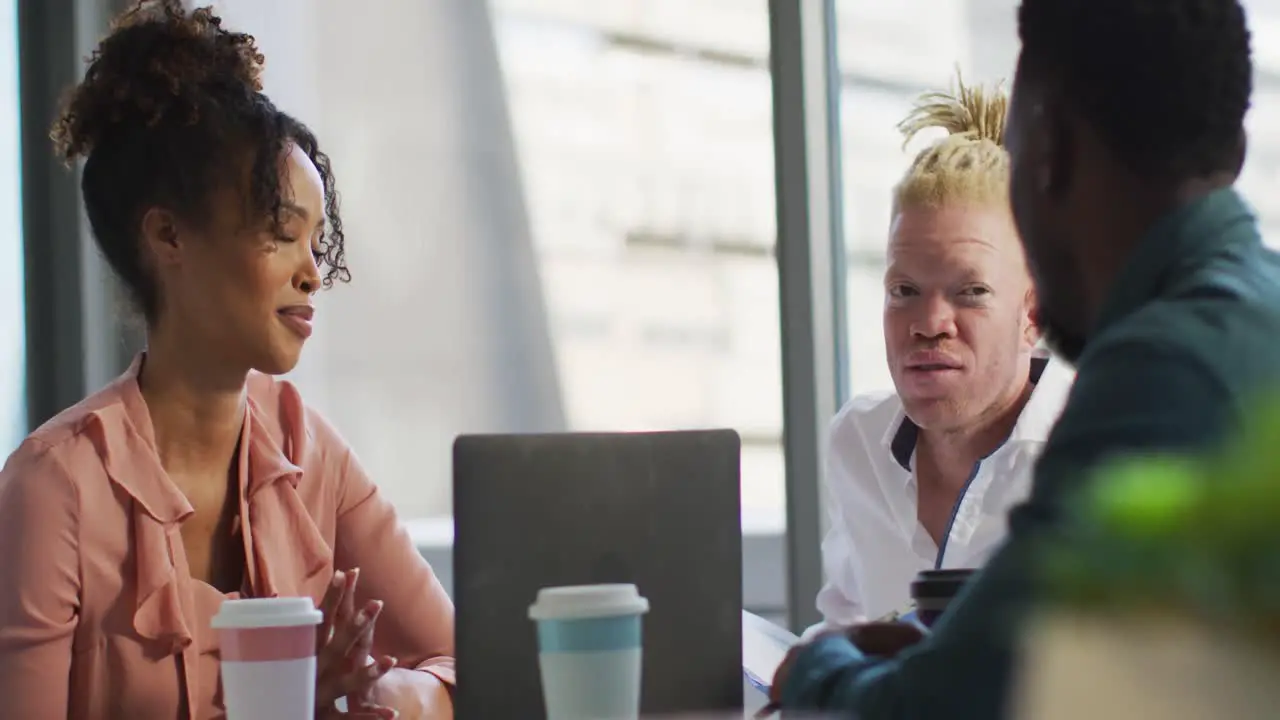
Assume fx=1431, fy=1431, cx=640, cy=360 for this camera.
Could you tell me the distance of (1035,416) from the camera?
213cm

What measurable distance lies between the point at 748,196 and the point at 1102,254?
6.96 ft

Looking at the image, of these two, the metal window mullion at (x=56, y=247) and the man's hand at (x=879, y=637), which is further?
the metal window mullion at (x=56, y=247)

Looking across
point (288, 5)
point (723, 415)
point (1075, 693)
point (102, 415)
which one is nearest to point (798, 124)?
point (723, 415)

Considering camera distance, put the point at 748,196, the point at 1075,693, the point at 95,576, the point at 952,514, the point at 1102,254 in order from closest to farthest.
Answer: the point at 1075,693, the point at 1102,254, the point at 95,576, the point at 952,514, the point at 748,196

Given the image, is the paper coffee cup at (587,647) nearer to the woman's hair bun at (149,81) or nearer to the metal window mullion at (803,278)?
the woman's hair bun at (149,81)

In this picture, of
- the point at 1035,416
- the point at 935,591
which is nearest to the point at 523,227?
the point at 1035,416

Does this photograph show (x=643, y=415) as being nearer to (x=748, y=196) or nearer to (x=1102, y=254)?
(x=748, y=196)

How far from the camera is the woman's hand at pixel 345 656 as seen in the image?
160cm

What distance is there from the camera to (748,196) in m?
3.17

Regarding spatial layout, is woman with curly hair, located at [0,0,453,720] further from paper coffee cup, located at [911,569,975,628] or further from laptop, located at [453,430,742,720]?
paper coffee cup, located at [911,569,975,628]

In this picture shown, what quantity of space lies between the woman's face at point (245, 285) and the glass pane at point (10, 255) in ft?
3.97

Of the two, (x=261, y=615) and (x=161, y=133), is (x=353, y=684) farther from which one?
(x=161, y=133)

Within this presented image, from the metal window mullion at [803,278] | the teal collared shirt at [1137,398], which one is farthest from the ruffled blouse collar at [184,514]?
the metal window mullion at [803,278]

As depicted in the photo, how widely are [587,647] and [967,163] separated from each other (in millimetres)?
1273
